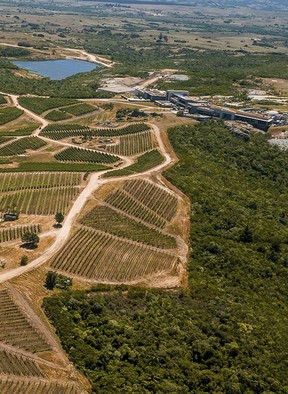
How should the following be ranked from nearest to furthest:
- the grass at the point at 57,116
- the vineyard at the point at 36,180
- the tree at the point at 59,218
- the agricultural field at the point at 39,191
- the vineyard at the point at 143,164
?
1. the tree at the point at 59,218
2. the agricultural field at the point at 39,191
3. the vineyard at the point at 36,180
4. the vineyard at the point at 143,164
5. the grass at the point at 57,116

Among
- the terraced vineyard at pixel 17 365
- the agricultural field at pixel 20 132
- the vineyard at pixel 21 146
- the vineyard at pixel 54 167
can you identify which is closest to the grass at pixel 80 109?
the agricultural field at pixel 20 132

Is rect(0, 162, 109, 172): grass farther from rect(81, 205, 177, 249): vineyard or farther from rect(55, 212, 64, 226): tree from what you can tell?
rect(55, 212, 64, 226): tree

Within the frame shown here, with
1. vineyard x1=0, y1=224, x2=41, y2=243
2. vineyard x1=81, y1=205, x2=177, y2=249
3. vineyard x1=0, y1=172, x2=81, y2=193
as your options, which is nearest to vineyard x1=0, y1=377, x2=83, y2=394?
vineyard x1=0, y1=224, x2=41, y2=243

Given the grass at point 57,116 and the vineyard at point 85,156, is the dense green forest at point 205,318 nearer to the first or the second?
the vineyard at point 85,156

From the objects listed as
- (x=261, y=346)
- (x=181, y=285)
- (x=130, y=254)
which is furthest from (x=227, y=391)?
(x=130, y=254)

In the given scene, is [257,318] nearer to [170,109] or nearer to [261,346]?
[261,346]

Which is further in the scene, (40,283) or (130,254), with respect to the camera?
(130,254)
